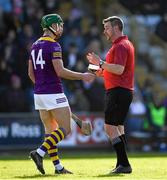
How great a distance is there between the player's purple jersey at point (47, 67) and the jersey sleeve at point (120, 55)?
91cm

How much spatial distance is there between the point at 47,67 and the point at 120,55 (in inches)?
47.5

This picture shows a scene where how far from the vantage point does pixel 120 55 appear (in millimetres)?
12039

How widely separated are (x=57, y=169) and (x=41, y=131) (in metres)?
8.66

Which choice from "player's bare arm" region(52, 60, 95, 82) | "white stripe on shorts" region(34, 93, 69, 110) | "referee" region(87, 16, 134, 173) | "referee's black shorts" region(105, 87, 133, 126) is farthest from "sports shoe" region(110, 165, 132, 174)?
"player's bare arm" region(52, 60, 95, 82)

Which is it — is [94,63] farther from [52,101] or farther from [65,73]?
[52,101]

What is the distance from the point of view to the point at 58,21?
484 inches

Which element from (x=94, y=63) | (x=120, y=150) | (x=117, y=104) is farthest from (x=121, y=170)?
(x=94, y=63)

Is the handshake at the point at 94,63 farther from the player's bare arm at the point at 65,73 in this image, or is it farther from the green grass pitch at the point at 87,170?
the green grass pitch at the point at 87,170

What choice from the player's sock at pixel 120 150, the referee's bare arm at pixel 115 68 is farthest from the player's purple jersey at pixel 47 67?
the player's sock at pixel 120 150

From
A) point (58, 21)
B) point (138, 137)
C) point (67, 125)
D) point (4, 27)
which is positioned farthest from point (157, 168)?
point (4, 27)

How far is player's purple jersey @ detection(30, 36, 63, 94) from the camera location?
12078 millimetres

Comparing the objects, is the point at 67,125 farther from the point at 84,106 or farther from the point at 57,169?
the point at 84,106

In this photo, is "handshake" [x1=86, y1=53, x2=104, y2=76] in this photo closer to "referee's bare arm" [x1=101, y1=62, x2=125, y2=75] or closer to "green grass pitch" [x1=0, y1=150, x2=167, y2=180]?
"referee's bare arm" [x1=101, y1=62, x2=125, y2=75]

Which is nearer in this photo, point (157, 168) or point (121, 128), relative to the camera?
point (121, 128)
